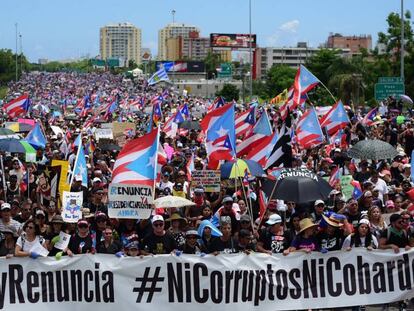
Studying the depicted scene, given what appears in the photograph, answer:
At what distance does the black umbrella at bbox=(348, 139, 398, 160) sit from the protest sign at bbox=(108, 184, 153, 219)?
6.28 m

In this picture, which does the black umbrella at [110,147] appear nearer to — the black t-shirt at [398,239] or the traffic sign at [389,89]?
the black t-shirt at [398,239]

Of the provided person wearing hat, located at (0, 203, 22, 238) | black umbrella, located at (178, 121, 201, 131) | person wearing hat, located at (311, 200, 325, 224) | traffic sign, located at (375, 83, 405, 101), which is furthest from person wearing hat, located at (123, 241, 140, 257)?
traffic sign, located at (375, 83, 405, 101)

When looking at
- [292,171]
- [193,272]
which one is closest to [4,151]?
[292,171]

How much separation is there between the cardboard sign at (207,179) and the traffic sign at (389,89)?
2455 centimetres

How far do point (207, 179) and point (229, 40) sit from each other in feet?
347

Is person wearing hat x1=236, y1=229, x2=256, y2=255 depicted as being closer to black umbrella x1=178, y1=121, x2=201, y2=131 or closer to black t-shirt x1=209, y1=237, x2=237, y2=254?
black t-shirt x1=209, y1=237, x2=237, y2=254

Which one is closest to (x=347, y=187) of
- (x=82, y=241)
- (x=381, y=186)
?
(x=381, y=186)

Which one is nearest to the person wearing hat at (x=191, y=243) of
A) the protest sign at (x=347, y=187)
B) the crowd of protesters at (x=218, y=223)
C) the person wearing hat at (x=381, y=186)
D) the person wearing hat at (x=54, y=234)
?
the crowd of protesters at (x=218, y=223)

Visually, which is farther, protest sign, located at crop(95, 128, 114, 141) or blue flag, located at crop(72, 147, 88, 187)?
protest sign, located at crop(95, 128, 114, 141)

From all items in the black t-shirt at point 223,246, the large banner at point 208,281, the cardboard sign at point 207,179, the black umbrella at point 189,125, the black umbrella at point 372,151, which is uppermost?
the black umbrella at point 372,151

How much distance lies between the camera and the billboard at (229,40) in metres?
117

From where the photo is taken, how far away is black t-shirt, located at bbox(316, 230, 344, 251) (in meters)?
9.62

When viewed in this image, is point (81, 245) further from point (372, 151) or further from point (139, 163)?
point (372, 151)

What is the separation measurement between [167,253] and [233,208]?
2344 millimetres
